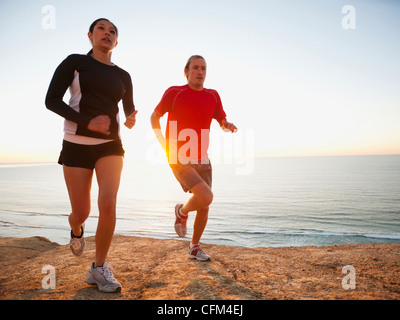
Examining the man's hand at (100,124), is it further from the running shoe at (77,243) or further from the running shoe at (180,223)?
the running shoe at (180,223)

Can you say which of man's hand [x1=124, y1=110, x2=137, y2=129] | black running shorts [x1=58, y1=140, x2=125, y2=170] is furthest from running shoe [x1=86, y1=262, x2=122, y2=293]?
man's hand [x1=124, y1=110, x2=137, y2=129]

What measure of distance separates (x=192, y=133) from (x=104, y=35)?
172cm

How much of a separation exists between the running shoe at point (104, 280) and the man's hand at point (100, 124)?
1.50 meters

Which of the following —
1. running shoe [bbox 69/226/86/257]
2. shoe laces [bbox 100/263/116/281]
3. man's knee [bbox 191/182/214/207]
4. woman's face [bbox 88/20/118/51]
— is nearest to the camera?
shoe laces [bbox 100/263/116/281]

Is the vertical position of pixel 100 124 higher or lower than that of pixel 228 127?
lower

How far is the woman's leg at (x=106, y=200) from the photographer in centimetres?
285

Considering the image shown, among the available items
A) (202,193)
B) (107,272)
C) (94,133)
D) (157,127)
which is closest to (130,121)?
(94,133)

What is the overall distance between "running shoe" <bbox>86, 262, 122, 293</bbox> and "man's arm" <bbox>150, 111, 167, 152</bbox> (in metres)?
1.82

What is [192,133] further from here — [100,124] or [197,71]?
[100,124]

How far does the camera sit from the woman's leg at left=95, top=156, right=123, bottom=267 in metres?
2.85

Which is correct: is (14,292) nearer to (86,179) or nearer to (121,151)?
(86,179)

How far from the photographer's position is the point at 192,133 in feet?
13.2

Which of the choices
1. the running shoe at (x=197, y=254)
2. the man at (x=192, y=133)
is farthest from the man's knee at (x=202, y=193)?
the running shoe at (x=197, y=254)

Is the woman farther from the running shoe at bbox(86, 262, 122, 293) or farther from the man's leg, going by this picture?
the man's leg
